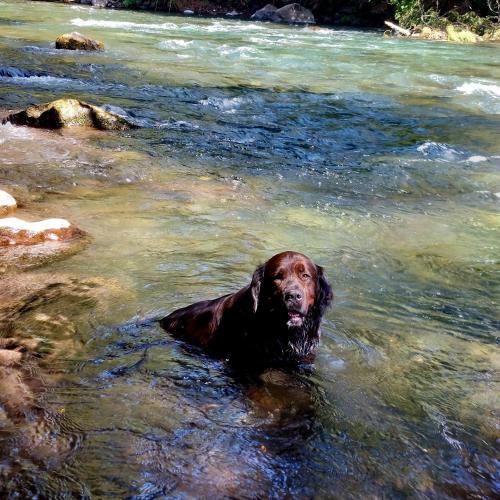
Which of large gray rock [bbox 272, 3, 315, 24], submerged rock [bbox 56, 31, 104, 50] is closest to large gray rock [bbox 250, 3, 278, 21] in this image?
large gray rock [bbox 272, 3, 315, 24]

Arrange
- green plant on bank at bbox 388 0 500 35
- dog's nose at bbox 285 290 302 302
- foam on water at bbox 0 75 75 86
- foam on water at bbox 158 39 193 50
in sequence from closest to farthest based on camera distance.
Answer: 1. dog's nose at bbox 285 290 302 302
2. foam on water at bbox 0 75 75 86
3. foam on water at bbox 158 39 193 50
4. green plant on bank at bbox 388 0 500 35

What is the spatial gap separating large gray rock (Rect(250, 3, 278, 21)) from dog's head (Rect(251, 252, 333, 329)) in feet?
121

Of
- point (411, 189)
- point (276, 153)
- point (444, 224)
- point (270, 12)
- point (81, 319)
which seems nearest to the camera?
point (81, 319)

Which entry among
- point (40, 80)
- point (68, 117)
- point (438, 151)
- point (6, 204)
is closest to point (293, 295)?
point (6, 204)

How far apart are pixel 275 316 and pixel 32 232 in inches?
122

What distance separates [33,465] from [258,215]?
188 inches

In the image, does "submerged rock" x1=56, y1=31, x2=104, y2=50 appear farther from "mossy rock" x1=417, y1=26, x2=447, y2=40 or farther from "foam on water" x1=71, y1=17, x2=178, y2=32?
"mossy rock" x1=417, y1=26, x2=447, y2=40

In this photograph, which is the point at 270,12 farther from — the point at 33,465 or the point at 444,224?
the point at 33,465

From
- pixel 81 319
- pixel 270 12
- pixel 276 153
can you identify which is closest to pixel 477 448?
pixel 81 319

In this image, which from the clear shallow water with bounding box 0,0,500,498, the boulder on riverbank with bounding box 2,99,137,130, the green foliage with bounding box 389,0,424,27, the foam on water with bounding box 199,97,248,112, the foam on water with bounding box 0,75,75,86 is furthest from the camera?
the green foliage with bounding box 389,0,424,27

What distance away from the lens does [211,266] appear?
604 cm

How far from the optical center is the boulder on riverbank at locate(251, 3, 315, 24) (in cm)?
3781

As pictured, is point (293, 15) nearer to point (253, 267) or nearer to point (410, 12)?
point (410, 12)

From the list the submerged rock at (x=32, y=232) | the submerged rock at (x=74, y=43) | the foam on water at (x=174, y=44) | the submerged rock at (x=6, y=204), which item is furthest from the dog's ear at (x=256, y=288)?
the foam on water at (x=174, y=44)
